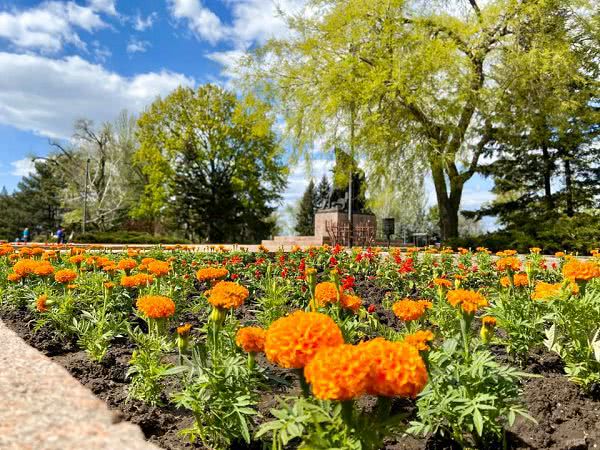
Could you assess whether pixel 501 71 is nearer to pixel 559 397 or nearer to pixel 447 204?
pixel 447 204

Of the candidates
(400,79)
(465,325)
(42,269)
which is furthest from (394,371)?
(400,79)

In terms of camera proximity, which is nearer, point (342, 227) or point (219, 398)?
point (219, 398)

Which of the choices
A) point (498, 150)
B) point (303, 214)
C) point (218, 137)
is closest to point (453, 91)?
point (498, 150)

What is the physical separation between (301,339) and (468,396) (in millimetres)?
832

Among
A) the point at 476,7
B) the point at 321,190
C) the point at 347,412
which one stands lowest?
the point at 347,412

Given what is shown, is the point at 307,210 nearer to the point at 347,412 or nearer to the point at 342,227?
the point at 342,227

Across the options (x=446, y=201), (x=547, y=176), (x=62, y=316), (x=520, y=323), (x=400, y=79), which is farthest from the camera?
(x=547, y=176)

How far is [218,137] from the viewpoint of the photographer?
96.3ft

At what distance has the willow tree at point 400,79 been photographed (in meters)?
15.1

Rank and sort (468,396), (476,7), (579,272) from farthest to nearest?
1. (476,7)
2. (579,272)
3. (468,396)

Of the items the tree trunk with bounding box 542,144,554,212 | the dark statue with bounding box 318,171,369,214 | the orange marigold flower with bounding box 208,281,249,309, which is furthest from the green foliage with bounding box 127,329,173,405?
the tree trunk with bounding box 542,144,554,212

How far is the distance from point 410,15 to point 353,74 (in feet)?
12.0

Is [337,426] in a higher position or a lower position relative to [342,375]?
lower

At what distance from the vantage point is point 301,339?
1339 mm
